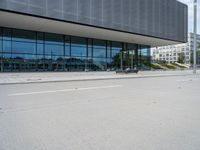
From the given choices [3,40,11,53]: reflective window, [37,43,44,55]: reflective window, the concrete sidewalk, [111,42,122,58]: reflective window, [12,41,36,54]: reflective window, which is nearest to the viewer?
the concrete sidewalk

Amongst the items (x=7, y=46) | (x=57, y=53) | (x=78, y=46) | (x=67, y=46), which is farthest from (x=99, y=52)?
(x=7, y=46)

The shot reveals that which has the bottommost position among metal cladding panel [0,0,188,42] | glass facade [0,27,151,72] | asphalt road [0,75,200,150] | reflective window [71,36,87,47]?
asphalt road [0,75,200,150]

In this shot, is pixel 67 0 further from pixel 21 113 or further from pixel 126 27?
pixel 21 113

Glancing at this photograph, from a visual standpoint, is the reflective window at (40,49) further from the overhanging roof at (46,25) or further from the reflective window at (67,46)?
the reflective window at (67,46)

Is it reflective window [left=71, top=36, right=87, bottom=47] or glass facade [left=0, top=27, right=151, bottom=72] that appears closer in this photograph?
glass facade [left=0, top=27, right=151, bottom=72]

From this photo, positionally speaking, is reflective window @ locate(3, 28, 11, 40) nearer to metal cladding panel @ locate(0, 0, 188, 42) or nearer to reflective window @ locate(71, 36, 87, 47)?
metal cladding panel @ locate(0, 0, 188, 42)

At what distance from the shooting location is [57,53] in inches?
1618

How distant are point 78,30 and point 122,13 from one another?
8612mm

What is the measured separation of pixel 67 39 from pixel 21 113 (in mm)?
36648

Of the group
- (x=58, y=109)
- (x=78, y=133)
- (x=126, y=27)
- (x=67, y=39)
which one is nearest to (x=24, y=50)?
(x=67, y=39)

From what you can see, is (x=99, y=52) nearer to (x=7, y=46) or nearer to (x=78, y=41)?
(x=78, y=41)

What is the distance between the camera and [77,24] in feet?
110

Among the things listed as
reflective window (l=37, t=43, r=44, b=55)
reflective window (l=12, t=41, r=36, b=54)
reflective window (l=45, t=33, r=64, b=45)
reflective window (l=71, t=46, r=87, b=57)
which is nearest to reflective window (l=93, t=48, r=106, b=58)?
reflective window (l=71, t=46, r=87, b=57)

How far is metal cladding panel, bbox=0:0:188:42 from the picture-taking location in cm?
2943
